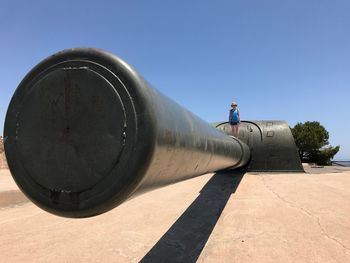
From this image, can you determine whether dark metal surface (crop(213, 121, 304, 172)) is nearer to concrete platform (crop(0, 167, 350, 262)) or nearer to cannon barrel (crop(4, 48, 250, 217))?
concrete platform (crop(0, 167, 350, 262))

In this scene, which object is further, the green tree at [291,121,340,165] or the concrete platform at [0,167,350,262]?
the green tree at [291,121,340,165]

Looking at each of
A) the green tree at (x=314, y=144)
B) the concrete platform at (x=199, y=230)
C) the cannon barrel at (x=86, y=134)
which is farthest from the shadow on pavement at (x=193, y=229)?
the green tree at (x=314, y=144)

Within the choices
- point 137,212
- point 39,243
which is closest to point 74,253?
A: point 39,243

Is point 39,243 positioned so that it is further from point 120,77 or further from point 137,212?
point 120,77

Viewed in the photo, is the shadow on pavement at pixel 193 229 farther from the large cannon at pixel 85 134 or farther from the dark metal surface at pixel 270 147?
the dark metal surface at pixel 270 147

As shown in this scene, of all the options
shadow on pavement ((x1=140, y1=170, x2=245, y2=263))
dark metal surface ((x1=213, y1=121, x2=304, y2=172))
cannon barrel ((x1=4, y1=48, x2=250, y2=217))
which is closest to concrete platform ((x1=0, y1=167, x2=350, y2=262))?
shadow on pavement ((x1=140, y1=170, x2=245, y2=263))

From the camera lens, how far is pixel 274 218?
13.8ft

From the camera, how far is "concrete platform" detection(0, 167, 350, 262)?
314 cm

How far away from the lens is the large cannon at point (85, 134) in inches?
48.8

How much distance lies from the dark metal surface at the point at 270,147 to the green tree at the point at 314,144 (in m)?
26.5

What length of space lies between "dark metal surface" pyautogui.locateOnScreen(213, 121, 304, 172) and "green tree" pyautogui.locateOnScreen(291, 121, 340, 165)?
26.5 meters

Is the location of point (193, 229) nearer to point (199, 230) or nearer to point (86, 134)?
point (199, 230)

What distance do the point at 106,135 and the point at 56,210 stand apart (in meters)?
0.35

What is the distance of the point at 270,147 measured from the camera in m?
8.75
